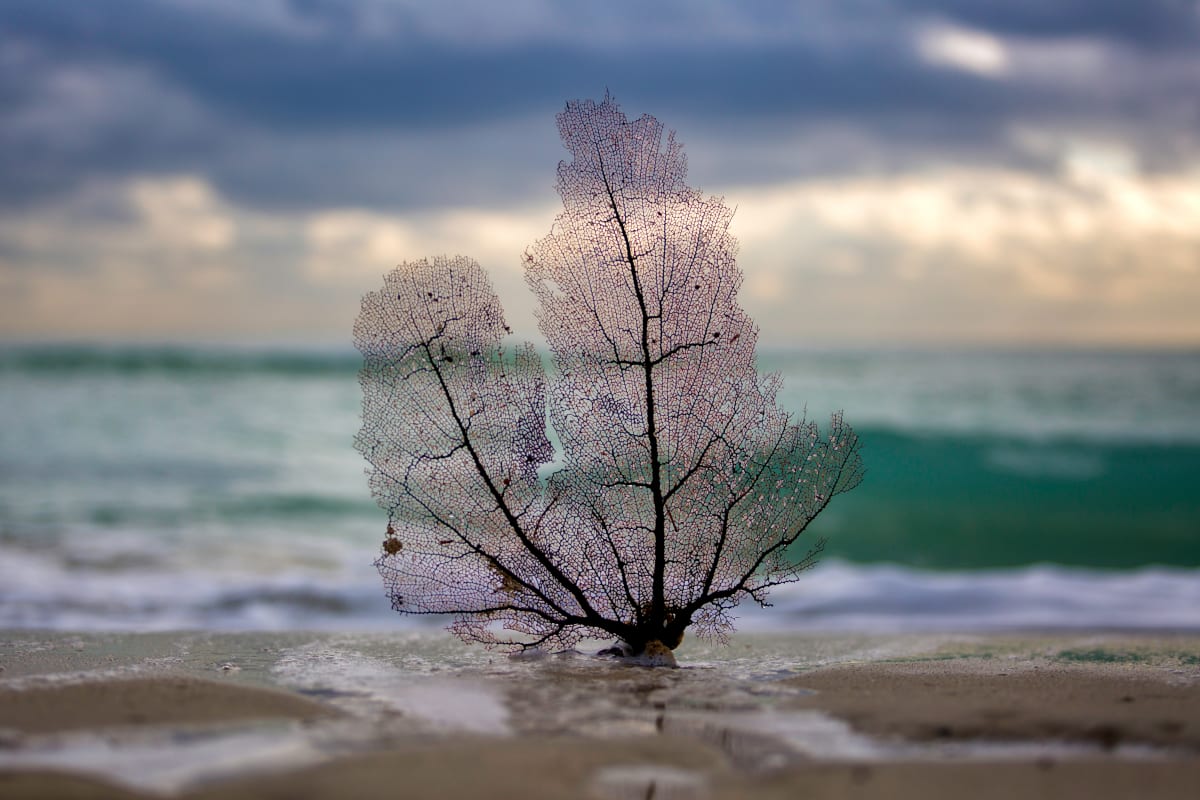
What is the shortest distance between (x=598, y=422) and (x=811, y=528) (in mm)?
9370

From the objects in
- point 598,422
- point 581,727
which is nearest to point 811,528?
point 598,422

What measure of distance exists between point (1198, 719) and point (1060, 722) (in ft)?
1.52

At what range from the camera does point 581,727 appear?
120 inches

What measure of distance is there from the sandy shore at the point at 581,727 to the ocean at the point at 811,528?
2561mm

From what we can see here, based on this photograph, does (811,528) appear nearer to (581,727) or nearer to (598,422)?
(598,422)

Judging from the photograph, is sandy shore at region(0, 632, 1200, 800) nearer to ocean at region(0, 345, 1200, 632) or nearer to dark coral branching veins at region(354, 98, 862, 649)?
dark coral branching veins at region(354, 98, 862, 649)

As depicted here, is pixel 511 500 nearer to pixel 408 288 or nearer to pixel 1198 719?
pixel 408 288

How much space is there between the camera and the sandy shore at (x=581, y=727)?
2.52 m

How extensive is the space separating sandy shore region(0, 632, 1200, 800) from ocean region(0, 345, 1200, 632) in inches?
101

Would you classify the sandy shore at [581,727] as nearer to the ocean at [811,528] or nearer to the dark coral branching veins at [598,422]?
the dark coral branching veins at [598,422]

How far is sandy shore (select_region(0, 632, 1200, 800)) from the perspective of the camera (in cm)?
252

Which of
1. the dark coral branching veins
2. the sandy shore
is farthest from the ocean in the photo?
the dark coral branching veins

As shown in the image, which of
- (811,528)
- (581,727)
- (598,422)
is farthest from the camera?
(811,528)

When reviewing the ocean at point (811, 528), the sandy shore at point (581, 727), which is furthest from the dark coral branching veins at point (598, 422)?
the ocean at point (811, 528)
